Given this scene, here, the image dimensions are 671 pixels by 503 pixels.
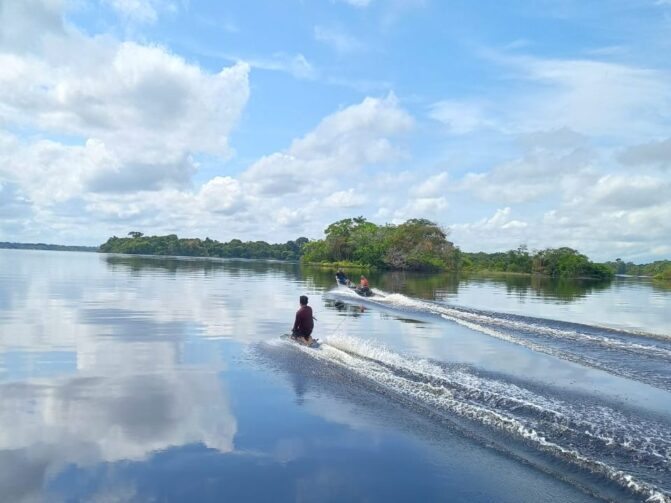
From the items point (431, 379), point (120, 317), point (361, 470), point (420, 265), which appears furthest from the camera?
point (420, 265)

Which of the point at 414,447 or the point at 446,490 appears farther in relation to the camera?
the point at 414,447

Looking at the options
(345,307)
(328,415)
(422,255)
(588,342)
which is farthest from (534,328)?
(422,255)

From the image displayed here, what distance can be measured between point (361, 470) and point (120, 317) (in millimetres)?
19398

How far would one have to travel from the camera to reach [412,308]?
34.7 meters

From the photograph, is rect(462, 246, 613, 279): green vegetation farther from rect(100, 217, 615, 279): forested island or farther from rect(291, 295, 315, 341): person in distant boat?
rect(291, 295, 315, 341): person in distant boat

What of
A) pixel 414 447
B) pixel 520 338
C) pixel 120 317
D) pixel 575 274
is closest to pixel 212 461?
pixel 414 447

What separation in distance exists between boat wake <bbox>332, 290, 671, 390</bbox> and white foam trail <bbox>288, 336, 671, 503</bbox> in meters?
4.48

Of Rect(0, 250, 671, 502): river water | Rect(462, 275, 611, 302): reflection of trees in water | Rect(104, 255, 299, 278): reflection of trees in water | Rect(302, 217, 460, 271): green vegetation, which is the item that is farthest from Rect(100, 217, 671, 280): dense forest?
Rect(0, 250, 671, 502): river water

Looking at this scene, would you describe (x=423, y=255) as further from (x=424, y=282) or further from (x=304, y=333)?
(x=304, y=333)

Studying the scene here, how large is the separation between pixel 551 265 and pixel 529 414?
12059 centimetres

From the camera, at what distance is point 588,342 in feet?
67.2

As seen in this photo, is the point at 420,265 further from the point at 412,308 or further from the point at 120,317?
the point at 120,317

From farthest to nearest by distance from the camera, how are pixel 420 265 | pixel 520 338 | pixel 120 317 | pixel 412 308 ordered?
pixel 420 265 → pixel 412 308 → pixel 120 317 → pixel 520 338

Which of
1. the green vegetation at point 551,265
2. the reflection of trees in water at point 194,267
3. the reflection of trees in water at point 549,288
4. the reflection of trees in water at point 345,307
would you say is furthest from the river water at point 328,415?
the green vegetation at point 551,265
